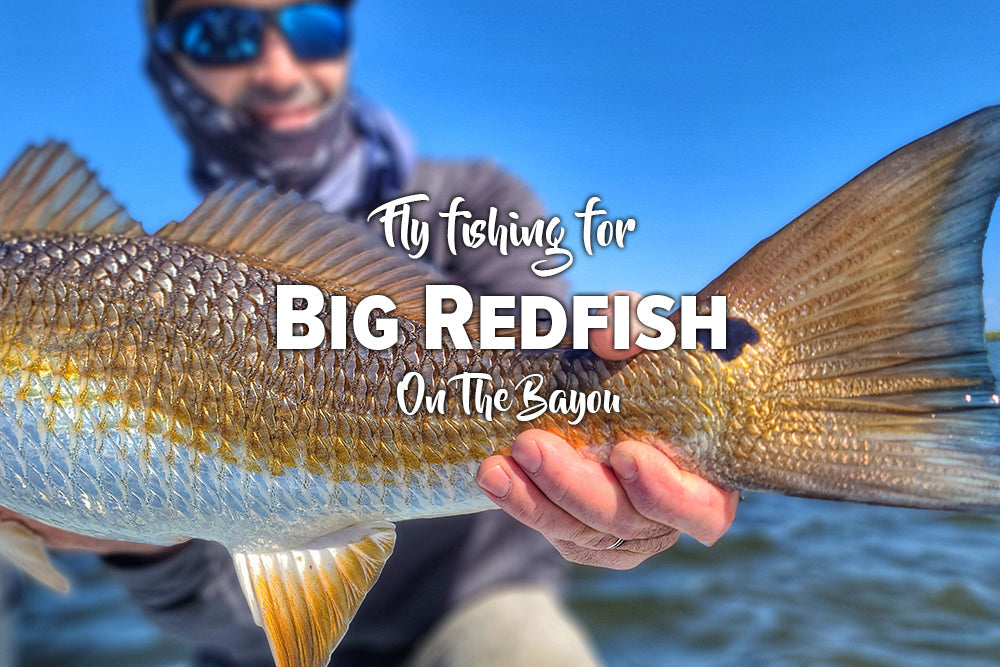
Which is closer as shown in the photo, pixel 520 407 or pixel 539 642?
pixel 520 407

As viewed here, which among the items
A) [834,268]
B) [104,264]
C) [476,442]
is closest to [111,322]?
[104,264]

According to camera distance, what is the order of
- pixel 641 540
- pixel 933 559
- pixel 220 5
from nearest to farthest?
pixel 641 540
pixel 220 5
pixel 933 559

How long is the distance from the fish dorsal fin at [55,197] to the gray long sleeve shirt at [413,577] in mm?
1094

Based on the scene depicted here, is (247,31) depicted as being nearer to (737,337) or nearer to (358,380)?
(358,380)

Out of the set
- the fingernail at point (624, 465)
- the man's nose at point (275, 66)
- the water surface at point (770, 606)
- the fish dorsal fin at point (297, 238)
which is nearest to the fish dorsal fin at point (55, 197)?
the fish dorsal fin at point (297, 238)

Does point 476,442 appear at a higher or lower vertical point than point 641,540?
higher

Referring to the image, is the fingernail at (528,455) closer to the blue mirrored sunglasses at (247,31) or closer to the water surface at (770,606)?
the blue mirrored sunglasses at (247,31)

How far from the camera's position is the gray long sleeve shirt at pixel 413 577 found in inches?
90.6

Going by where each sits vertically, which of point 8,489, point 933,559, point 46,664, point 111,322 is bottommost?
point 46,664

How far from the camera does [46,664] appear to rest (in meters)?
4.32

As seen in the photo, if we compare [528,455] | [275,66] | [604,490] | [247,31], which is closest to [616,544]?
[604,490]

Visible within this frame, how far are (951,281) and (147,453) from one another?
139 centimetres

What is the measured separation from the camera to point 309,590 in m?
1.41

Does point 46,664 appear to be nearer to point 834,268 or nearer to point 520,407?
point 520,407
